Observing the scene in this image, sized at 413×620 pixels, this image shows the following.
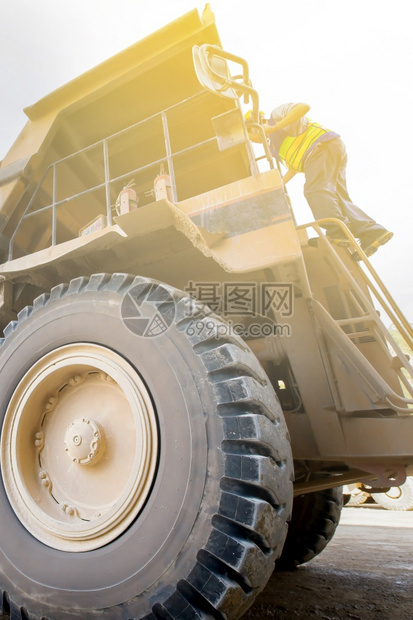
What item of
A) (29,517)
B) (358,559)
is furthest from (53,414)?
(358,559)

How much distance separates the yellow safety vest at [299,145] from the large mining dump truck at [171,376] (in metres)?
0.70

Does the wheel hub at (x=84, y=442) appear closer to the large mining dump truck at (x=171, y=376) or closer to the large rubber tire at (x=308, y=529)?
the large mining dump truck at (x=171, y=376)

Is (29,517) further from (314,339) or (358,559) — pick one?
(358,559)

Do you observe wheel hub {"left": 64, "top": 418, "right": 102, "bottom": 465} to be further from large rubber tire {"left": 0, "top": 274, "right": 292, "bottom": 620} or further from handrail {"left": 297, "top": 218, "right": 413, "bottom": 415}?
handrail {"left": 297, "top": 218, "right": 413, "bottom": 415}

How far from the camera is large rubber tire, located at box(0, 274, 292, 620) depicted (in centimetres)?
123

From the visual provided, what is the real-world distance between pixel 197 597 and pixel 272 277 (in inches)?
62.1

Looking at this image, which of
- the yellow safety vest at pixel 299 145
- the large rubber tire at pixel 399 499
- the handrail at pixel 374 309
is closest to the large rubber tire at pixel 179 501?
the handrail at pixel 374 309

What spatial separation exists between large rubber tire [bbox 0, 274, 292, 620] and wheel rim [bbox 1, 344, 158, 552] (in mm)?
15

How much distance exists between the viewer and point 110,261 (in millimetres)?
2295

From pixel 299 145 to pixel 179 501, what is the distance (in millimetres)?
3006

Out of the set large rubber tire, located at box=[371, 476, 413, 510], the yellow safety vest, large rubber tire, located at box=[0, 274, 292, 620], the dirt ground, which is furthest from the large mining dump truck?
large rubber tire, located at box=[371, 476, 413, 510]

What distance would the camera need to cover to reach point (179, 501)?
52.4 inches

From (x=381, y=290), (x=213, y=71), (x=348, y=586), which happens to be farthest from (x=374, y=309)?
(x=348, y=586)

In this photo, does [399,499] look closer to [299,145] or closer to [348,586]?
[348,586]
